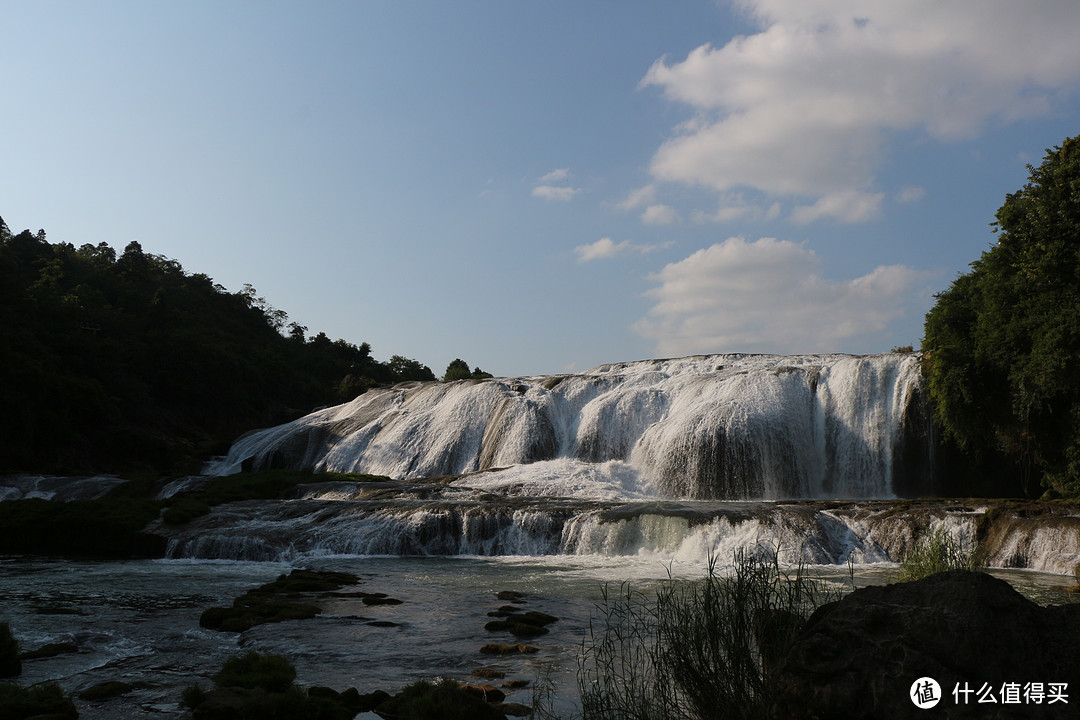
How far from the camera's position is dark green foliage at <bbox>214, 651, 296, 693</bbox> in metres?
7.03

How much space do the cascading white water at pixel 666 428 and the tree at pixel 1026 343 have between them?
3.44 meters

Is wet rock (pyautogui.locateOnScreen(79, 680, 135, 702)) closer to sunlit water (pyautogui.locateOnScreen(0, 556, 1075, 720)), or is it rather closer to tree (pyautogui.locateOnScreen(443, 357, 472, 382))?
sunlit water (pyautogui.locateOnScreen(0, 556, 1075, 720))

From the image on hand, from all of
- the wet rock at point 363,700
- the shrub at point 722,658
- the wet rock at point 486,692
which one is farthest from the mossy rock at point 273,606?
the shrub at point 722,658

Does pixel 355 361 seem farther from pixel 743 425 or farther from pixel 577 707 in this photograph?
pixel 577 707

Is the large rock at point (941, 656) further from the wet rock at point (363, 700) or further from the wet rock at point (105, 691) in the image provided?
the wet rock at point (105, 691)

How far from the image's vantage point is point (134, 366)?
2124 inches

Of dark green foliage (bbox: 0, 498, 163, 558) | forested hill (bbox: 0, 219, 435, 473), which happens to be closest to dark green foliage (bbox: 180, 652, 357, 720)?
dark green foliage (bbox: 0, 498, 163, 558)

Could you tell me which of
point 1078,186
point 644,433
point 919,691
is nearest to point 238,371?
point 644,433

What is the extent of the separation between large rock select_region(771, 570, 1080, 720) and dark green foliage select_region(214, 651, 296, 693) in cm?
490

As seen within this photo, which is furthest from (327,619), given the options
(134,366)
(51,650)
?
(134,366)

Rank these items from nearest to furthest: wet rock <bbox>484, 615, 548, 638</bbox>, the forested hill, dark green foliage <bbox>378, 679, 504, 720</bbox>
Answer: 1. dark green foliage <bbox>378, 679, 504, 720</bbox>
2. wet rock <bbox>484, 615, 548, 638</bbox>
3. the forested hill

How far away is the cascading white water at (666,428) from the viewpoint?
28.3 meters

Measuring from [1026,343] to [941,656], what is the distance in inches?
886

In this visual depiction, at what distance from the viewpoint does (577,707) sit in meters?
6.38
